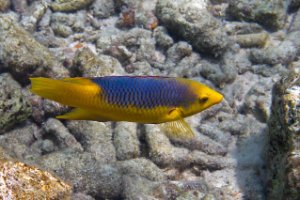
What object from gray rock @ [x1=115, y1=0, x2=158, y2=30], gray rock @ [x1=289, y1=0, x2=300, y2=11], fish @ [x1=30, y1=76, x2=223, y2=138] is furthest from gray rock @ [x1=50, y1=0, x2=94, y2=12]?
fish @ [x1=30, y1=76, x2=223, y2=138]

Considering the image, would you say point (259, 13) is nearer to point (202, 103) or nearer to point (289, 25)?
point (289, 25)

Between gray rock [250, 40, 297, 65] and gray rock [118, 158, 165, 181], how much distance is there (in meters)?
3.07

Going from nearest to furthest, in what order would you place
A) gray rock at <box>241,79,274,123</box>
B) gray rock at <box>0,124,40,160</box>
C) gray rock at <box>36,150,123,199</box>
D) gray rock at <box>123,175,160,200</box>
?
gray rock at <box>36,150,123,199</box> → gray rock at <box>123,175,160,200</box> → gray rock at <box>0,124,40,160</box> → gray rock at <box>241,79,274,123</box>

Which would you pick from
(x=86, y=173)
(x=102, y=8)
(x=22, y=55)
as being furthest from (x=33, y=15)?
(x=86, y=173)

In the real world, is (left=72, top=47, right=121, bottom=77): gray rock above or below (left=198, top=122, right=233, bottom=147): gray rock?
above

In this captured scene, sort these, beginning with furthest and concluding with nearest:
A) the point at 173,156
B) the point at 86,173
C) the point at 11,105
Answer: the point at 173,156 → the point at 11,105 → the point at 86,173

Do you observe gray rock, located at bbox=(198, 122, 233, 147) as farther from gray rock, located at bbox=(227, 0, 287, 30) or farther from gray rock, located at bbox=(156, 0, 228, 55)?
gray rock, located at bbox=(227, 0, 287, 30)

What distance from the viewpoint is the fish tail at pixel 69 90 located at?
8.55 ft

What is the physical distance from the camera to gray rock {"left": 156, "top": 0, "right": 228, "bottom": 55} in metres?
6.40

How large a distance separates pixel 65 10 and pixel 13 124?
3.08 meters

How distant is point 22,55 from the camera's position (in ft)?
17.3

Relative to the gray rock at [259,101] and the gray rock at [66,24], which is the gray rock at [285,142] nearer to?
the gray rock at [259,101]

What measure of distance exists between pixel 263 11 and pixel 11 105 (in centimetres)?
497

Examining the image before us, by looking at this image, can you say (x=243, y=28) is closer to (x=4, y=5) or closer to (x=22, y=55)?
(x=22, y=55)
